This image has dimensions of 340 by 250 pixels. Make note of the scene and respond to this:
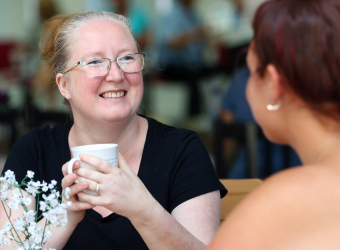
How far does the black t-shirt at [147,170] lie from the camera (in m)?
1.55

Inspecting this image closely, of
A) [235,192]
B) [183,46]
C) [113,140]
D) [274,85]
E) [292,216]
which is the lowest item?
[235,192]

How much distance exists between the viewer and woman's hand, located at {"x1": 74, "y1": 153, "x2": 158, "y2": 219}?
1.08 metres

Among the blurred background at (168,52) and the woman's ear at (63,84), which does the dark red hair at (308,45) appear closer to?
the woman's ear at (63,84)

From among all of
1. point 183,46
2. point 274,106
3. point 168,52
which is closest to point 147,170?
point 274,106

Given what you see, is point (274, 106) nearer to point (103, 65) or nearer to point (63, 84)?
point (103, 65)

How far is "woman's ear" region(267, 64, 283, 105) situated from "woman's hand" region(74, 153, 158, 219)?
0.44 meters

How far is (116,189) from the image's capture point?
3.62ft

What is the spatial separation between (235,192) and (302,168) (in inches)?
38.8

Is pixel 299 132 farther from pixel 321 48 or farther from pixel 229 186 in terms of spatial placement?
pixel 229 186

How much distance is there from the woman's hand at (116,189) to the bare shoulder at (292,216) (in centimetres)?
35

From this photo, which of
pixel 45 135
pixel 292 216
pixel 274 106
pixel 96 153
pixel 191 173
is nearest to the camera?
pixel 292 216

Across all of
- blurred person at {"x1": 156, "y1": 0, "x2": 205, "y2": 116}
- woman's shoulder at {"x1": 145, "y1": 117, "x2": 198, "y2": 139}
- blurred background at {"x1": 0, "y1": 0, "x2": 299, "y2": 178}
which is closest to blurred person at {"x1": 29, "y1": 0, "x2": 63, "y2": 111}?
blurred background at {"x1": 0, "y1": 0, "x2": 299, "y2": 178}

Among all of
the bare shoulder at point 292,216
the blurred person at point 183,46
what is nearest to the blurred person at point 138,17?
the blurred person at point 183,46

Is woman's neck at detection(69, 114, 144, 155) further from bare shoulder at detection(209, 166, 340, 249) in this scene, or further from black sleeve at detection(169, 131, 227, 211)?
bare shoulder at detection(209, 166, 340, 249)
